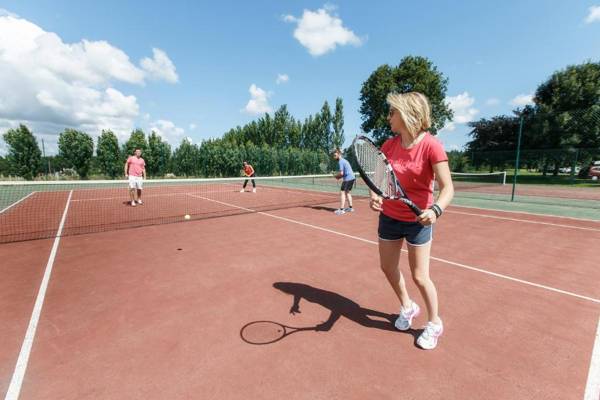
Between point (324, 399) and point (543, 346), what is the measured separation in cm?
228

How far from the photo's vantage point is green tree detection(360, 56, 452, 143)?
136 ft

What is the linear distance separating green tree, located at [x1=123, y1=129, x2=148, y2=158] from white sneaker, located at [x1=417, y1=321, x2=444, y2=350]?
32.6 meters

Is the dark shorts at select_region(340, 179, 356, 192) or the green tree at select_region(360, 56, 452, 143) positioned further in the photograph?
the green tree at select_region(360, 56, 452, 143)

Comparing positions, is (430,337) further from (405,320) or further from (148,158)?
(148,158)

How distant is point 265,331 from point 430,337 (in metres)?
1.65

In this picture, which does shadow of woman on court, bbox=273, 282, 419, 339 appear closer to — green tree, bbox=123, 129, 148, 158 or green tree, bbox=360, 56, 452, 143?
green tree, bbox=123, 129, 148, 158

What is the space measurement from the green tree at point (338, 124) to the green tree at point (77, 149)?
125ft

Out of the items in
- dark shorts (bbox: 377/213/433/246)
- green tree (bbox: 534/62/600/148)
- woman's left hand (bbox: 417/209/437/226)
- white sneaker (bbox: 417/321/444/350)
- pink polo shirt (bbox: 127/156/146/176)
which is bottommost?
white sneaker (bbox: 417/321/444/350)

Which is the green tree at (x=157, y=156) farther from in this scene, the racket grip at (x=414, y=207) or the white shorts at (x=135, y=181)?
the racket grip at (x=414, y=207)

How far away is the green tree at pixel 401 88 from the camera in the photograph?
4141cm

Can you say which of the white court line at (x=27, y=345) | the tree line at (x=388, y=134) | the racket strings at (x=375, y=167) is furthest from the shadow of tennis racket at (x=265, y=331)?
the tree line at (x=388, y=134)

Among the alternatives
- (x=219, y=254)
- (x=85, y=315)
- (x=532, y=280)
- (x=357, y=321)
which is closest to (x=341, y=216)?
(x=219, y=254)

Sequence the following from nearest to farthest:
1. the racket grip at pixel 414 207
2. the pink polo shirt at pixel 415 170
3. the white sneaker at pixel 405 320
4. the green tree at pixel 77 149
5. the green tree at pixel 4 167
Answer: the racket grip at pixel 414 207 < the pink polo shirt at pixel 415 170 < the white sneaker at pixel 405 320 < the green tree at pixel 4 167 < the green tree at pixel 77 149

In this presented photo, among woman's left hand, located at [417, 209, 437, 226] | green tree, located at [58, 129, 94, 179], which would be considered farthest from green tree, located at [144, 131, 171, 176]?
woman's left hand, located at [417, 209, 437, 226]
